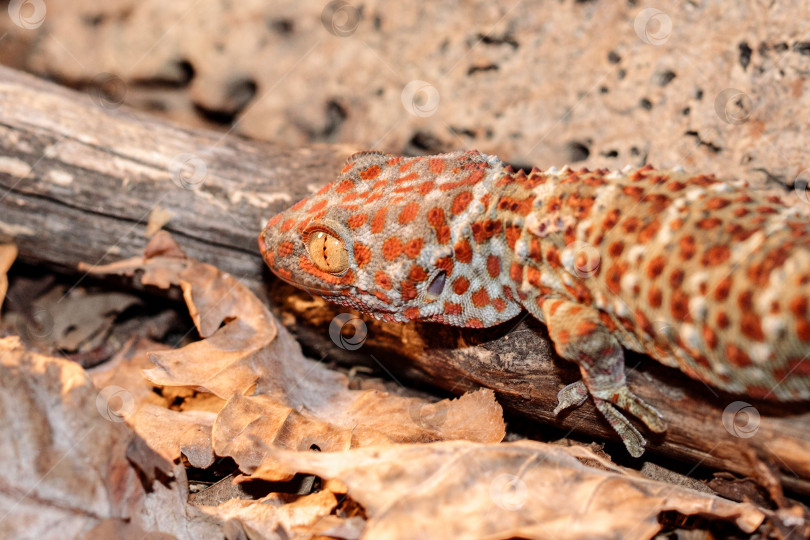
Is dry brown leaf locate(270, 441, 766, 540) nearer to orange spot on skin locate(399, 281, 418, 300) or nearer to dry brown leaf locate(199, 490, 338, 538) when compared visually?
dry brown leaf locate(199, 490, 338, 538)

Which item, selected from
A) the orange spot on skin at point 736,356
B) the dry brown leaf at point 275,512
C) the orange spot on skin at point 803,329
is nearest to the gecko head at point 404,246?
the dry brown leaf at point 275,512

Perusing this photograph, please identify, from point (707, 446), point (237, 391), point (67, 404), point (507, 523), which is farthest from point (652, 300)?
point (67, 404)

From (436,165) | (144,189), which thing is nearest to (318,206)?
(436,165)

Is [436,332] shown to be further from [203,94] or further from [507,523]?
[203,94]

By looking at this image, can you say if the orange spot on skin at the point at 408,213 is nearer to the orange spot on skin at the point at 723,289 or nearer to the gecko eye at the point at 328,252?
the gecko eye at the point at 328,252

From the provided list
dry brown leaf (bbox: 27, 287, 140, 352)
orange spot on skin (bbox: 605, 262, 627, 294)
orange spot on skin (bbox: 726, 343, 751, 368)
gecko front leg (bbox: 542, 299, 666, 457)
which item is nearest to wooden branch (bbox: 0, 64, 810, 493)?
dry brown leaf (bbox: 27, 287, 140, 352)

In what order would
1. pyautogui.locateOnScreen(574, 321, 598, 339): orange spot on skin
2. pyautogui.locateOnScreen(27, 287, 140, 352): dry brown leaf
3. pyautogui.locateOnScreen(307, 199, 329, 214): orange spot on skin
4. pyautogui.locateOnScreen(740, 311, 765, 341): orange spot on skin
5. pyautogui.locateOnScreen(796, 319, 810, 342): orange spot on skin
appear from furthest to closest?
pyautogui.locateOnScreen(27, 287, 140, 352): dry brown leaf, pyautogui.locateOnScreen(307, 199, 329, 214): orange spot on skin, pyautogui.locateOnScreen(574, 321, 598, 339): orange spot on skin, pyautogui.locateOnScreen(740, 311, 765, 341): orange spot on skin, pyautogui.locateOnScreen(796, 319, 810, 342): orange spot on skin

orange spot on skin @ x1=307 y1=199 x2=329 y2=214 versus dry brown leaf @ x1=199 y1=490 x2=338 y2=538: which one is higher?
orange spot on skin @ x1=307 y1=199 x2=329 y2=214
